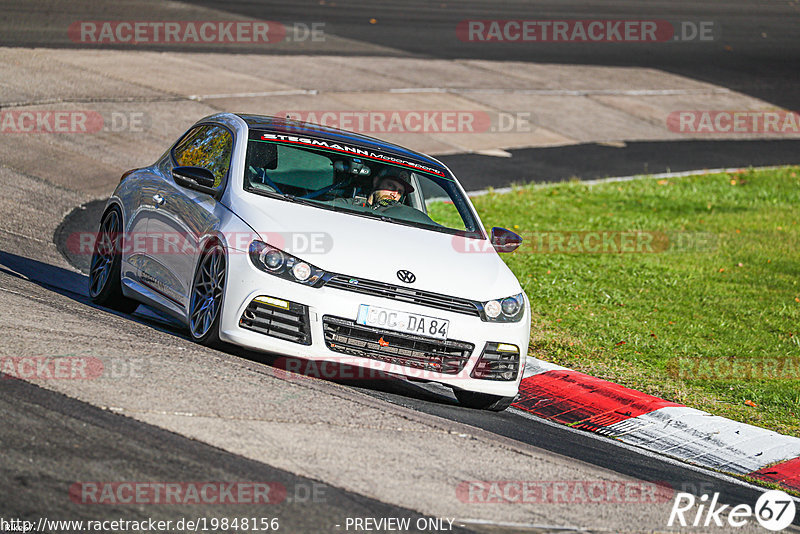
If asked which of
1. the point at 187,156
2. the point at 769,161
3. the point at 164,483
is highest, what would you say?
the point at 187,156

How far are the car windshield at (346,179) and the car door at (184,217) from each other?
0.95 ft

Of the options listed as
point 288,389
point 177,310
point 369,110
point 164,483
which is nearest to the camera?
point 164,483

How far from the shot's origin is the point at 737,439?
804cm

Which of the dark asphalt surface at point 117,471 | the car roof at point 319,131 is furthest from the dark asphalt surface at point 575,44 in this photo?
the dark asphalt surface at point 117,471

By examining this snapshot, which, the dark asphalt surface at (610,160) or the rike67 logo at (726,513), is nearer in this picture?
the rike67 logo at (726,513)

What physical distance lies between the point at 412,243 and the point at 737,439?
2.77 m

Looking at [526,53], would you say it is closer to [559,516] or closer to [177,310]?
[177,310]

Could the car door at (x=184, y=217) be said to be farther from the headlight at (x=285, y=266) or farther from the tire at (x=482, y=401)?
the tire at (x=482, y=401)

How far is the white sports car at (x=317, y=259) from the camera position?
273 inches

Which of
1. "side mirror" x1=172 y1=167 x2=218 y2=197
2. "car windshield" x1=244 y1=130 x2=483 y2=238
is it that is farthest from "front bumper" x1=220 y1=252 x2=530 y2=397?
"car windshield" x1=244 y1=130 x2=483 y2=238

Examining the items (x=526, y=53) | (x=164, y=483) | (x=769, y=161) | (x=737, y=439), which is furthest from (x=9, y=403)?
(x=526, y=53)

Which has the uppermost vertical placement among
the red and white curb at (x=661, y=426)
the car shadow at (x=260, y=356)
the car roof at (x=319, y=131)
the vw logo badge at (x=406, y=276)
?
the car roof at (x=319, y=131)

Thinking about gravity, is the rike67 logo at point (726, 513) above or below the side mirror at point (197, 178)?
below

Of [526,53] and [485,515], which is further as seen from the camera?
[526,53]
